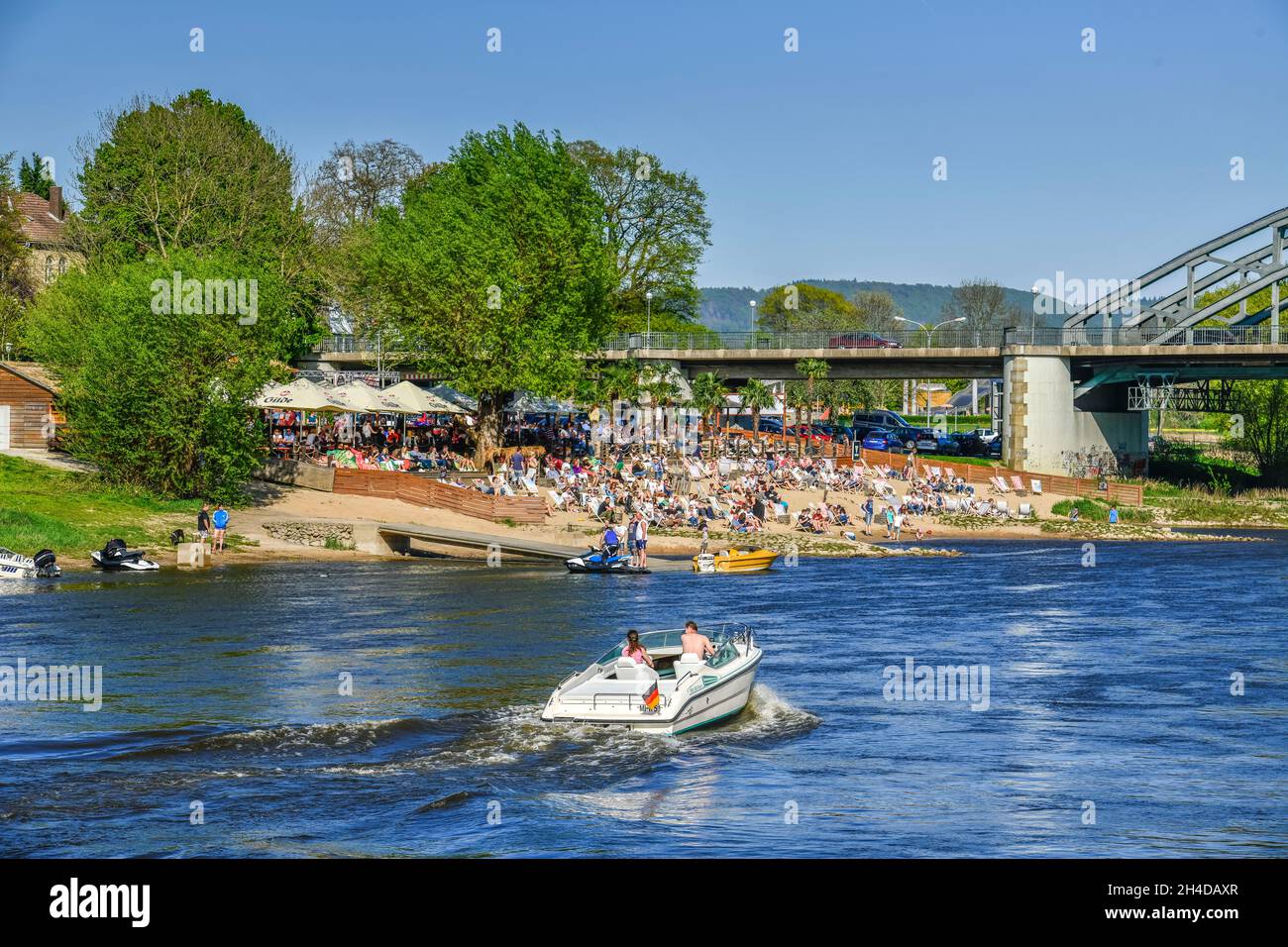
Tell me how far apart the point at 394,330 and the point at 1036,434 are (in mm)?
38154

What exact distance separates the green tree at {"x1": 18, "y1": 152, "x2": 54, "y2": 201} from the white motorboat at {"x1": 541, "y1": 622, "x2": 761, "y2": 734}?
11406 cm

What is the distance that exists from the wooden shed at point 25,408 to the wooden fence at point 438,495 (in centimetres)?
1479

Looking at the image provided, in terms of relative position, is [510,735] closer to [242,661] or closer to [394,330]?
[242,661]

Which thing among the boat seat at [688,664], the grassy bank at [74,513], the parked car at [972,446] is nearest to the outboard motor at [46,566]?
the grassy bank at [74,513]

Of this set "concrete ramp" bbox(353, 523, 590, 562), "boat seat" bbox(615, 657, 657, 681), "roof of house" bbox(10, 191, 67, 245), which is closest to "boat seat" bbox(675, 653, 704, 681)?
"boat seat" bbox(615, 657, 657, 681)

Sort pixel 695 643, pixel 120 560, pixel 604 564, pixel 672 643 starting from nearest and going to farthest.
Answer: pixel 695 643
pixel 672 643
pixel 120 560
pixel 604 564

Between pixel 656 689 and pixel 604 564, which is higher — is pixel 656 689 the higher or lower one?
the lower one

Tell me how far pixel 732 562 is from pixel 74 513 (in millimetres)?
23562

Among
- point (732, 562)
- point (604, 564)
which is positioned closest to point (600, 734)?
point (604, 564)

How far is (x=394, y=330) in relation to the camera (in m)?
71.5

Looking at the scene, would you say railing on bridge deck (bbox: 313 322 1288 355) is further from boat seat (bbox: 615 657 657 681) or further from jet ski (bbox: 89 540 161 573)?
boat seat (bbox: 615 657 657 681)
